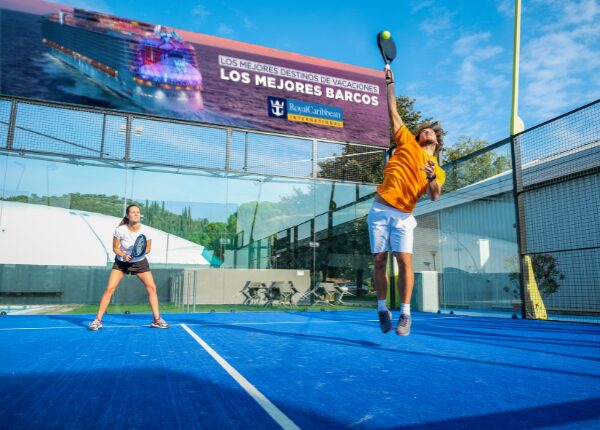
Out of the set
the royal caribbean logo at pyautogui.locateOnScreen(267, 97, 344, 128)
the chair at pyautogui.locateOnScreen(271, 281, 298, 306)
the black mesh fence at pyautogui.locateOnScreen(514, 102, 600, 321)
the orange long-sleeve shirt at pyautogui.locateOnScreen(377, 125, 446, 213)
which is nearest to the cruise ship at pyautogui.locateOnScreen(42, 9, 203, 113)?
the royal caribbean logo at pyautogui.locateOnScreen(267, 97, 344, 128)

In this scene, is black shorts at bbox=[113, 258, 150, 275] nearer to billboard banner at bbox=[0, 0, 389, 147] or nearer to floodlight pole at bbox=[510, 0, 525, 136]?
billboard banner at bbox=[0, 0, 389, 147]

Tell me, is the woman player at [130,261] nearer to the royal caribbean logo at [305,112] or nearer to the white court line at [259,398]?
the white court line at [259,398]

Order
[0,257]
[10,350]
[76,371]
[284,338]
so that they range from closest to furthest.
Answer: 1. [76,371]
2. [10,350]
3. [284,338]
4. [0,257]

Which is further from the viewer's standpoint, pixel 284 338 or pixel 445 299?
pixel 445 299

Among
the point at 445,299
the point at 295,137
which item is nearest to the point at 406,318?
the point at 445,299

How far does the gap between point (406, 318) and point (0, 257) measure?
8.10 meters

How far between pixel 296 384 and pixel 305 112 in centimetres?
916

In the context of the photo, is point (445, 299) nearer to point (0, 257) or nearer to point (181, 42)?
point (181, 42)

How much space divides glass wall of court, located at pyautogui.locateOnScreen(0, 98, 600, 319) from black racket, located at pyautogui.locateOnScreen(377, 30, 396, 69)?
4.23 metres

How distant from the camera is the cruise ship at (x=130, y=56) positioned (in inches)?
351

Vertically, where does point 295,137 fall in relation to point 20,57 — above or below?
below

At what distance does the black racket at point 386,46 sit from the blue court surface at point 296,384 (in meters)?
2.53

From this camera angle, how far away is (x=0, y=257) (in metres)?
8.28

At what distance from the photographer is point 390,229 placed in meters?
3.73
